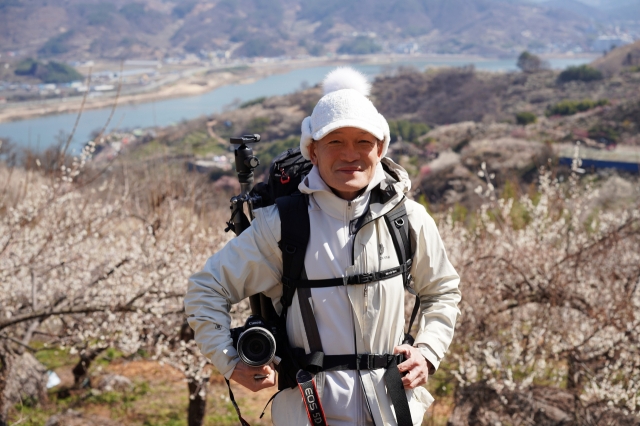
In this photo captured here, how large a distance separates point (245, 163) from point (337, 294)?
0.75 m

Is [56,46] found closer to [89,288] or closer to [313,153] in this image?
[89,288]

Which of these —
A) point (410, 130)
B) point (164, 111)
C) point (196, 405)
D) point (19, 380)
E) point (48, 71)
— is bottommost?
point (164, 111)

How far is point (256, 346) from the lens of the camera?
2051 mm

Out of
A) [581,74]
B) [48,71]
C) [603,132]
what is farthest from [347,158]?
[48,71]

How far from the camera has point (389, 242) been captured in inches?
86.4

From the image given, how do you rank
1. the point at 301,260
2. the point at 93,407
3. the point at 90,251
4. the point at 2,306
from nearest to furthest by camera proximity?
1. the point at 301,260
2. the point at 2,306
3. the point at 93,407
4. the point at 90,251

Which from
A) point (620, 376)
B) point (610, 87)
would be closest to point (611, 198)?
point (620, 376)

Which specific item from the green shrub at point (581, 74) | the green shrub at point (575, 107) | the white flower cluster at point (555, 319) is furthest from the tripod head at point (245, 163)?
the green shrub at point (581, 74)

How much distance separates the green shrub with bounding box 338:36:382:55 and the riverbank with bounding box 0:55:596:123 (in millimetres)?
5125

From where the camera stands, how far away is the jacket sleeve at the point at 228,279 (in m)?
2.11

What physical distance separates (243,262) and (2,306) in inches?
188

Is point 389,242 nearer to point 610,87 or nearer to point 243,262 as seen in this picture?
point 243,262

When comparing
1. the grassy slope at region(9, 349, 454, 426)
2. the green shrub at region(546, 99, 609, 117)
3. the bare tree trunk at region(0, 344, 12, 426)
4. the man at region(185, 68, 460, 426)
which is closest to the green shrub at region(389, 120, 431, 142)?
the green shrub at region(546, 99, 609, 117)

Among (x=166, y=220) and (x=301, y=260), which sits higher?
(x=301, y=260)
